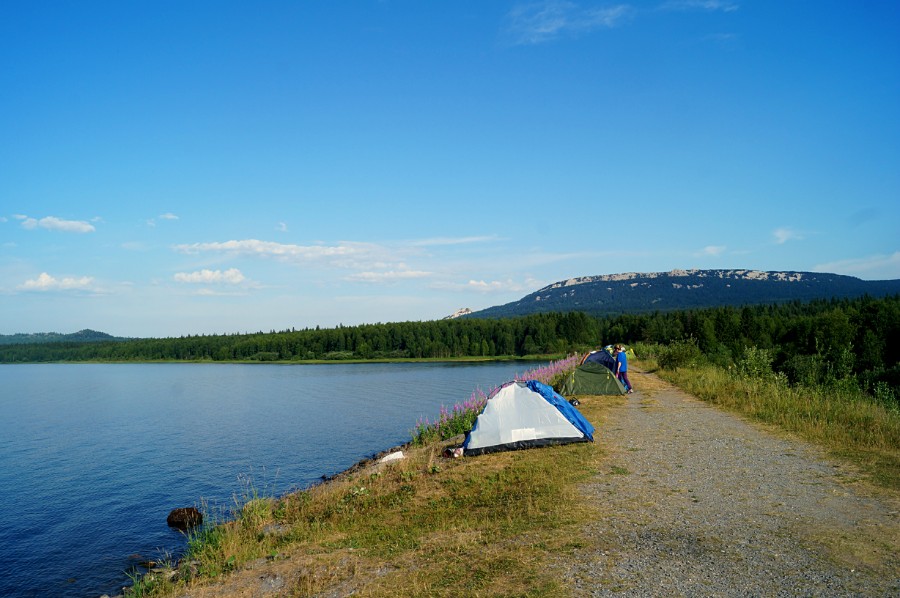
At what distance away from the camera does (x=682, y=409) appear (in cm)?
1981

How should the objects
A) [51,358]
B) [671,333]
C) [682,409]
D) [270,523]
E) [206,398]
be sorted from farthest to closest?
1. [51,358]
2. [671,333]
3. [206,398]
4. [682,409]
5. [270,523]

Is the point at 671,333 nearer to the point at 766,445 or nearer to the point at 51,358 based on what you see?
the point at 766,445

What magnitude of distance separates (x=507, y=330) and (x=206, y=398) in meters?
93.3

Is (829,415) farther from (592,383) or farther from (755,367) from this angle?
(592,383)

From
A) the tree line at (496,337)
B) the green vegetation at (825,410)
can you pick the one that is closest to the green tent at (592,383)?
the green vegetation at (825,410)

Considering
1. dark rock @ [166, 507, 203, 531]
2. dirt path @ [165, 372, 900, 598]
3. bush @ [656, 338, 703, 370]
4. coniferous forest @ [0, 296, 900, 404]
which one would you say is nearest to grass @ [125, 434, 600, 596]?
dirt path @ [165, 372, 900, 598]

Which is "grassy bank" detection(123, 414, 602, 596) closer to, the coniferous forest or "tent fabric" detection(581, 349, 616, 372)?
"tent fabric" detection(581, 349, 616, 372)

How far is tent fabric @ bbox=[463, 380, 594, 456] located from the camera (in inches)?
579

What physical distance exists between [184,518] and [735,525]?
48.3ft

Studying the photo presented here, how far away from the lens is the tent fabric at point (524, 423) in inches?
579

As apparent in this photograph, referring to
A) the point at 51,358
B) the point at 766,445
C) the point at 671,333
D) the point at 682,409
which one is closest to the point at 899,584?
the point at 766,445

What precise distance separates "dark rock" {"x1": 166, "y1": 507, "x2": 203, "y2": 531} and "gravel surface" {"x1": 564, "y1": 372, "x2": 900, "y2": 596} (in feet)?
38.5

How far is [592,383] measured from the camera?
24.9 meters

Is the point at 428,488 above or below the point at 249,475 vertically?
above
